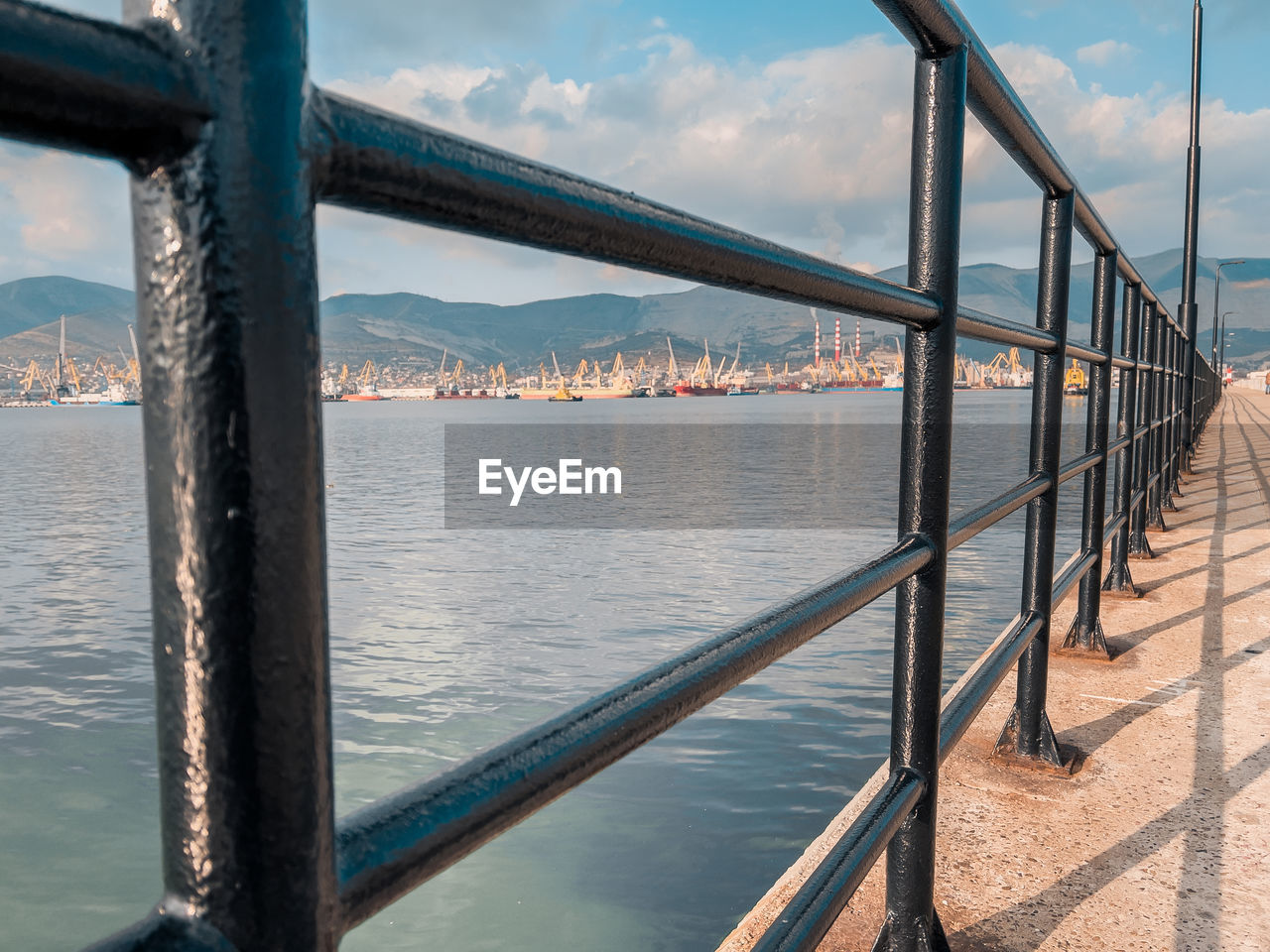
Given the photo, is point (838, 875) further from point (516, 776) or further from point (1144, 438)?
point (1144, 438)

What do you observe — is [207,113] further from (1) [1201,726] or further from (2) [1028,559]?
(1) [1201,726]

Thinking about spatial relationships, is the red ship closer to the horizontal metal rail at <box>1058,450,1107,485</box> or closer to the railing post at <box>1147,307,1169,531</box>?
the railing post at <box>1147,307,1169,531</box>

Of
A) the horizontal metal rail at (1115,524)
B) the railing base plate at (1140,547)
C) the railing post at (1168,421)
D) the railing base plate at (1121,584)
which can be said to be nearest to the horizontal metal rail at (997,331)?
the horizontal metal rail at (1115,524)

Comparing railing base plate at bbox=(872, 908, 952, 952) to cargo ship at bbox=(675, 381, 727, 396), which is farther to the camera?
cargo ship at bbox=(675, 381, 727, 396)

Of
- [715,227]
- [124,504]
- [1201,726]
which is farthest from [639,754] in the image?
[124,504]

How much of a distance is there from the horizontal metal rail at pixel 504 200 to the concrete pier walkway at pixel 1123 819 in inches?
52.6

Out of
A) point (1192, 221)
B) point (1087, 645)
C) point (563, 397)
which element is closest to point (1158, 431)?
point (1087, 645)

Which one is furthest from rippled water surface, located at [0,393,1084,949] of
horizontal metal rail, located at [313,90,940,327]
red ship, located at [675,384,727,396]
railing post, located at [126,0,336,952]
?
red ship, located at [675,384,727,396]

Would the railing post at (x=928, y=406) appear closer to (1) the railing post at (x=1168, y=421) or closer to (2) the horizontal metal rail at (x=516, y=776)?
(2) the horizontal metal rail at (x=516, y=776)

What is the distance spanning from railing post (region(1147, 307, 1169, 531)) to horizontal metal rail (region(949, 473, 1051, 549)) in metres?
3.60

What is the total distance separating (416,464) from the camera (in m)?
43.6

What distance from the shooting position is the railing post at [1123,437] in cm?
409

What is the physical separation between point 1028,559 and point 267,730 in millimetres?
2251

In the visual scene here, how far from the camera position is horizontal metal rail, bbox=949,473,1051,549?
1459 mm
